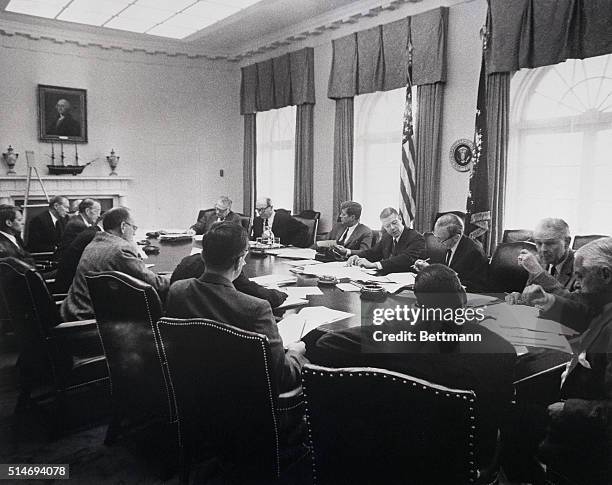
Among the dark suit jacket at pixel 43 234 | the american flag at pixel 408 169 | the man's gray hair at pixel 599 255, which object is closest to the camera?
the man's gray hair at pixel 599 255

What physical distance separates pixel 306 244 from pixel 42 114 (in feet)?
14.0

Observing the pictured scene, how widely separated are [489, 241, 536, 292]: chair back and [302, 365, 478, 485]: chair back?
2.36 metres

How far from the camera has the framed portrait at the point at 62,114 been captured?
7523 mm

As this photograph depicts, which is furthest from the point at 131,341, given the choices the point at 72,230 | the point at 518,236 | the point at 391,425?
the point at 518,236

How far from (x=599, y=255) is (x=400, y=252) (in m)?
2.38

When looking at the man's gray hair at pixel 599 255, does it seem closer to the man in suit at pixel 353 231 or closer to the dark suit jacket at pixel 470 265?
the dark suit jacket at pixel 470 265

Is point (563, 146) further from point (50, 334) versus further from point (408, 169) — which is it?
point (50, 334)

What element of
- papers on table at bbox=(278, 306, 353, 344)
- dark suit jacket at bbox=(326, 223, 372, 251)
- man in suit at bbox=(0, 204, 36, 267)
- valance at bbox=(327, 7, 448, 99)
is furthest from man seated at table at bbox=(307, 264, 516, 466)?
valance at bbox=(327, 7, 448, 99)

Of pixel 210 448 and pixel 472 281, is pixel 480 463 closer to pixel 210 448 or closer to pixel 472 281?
pixel 210 448

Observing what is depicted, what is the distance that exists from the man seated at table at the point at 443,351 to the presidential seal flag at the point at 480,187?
3265mm

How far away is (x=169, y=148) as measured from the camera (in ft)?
28.3

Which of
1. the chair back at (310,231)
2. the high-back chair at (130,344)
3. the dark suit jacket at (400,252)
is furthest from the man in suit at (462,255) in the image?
the chair back at (310,231)

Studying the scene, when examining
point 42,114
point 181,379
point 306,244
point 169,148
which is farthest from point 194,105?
point 181,379

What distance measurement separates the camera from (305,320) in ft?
8.26
